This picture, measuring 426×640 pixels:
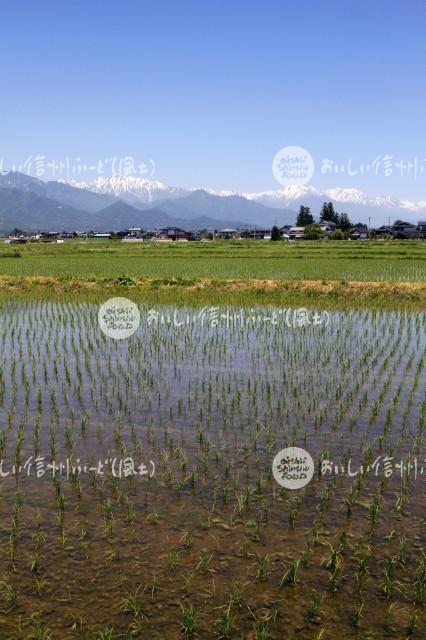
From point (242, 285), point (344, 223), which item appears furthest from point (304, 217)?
point (242, 285)

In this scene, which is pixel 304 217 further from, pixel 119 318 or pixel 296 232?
pixel 119 318

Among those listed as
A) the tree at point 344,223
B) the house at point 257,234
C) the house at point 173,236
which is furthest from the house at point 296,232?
the house at point 173,236

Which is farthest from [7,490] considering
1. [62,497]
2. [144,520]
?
[144,520]

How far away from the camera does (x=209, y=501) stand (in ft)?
14.5

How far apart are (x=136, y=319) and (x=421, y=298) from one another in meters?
8.55

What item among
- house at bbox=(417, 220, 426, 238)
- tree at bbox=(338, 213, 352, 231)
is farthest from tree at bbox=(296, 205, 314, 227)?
house at bbox=(417, 220, 426, 238)

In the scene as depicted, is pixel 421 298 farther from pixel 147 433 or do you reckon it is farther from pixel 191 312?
pixel 147 433

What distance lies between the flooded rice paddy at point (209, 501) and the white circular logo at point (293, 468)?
0.28 feet

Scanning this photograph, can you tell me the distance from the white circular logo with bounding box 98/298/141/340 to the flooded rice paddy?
2.66m

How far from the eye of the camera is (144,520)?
416 cm

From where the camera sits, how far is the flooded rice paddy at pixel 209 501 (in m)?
3.27

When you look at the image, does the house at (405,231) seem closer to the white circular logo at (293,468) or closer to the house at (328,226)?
the house at (328,226)

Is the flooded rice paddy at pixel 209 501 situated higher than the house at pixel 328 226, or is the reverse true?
the house at pixel 328 226

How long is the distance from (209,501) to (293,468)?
0.97 metres
